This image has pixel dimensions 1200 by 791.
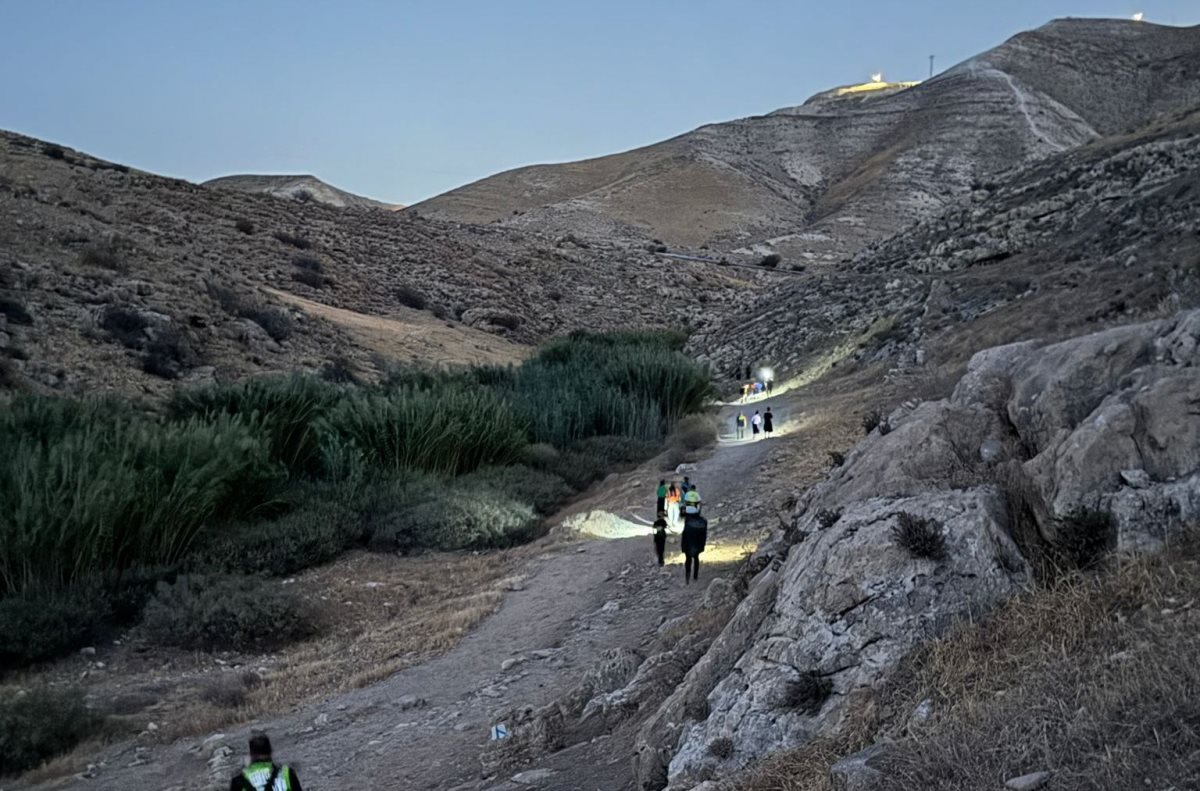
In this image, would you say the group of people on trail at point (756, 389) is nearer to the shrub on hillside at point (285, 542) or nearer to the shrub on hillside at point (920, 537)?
the shrub on hillside at point (285, 542)

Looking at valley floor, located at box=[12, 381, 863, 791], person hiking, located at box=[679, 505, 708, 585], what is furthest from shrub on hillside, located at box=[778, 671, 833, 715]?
person hiking, located at box=[679, 505, 708, 585]

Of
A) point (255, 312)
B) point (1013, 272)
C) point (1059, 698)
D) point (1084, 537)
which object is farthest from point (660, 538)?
point (255, 312)

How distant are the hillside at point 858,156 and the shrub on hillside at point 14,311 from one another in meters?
49.6

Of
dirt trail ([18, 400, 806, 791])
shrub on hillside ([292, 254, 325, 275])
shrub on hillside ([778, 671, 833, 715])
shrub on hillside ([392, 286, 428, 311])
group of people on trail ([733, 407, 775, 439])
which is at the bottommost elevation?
dirt trail ([18, 400, 806, 791])

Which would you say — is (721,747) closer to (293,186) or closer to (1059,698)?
(1059,698)

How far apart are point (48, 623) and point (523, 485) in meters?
7.52

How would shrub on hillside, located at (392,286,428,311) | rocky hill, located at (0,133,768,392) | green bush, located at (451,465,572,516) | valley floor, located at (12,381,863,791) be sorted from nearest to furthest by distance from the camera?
valley floor, located at (12,381,863,791) → green bush, located at (451,465,572,516) → rocky hill, located at (0,133,768,392) → shrub on hillside, located at (392,286,428,311)

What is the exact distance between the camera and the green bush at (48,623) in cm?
920

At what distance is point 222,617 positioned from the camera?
1001 cm

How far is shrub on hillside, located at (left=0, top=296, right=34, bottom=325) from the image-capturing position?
68.7 feet

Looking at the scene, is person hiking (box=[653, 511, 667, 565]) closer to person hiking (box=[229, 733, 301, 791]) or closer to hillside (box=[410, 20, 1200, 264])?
person hiking (box=[229, 733, 301, 791])

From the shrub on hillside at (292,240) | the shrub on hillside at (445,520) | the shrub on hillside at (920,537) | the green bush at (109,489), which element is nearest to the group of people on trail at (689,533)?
the shrub on hillside at (445,520)

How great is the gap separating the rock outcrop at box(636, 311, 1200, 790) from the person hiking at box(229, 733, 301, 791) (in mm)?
1739

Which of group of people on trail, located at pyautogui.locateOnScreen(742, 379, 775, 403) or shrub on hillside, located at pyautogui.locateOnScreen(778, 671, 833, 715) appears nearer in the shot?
shrub on hillside, located at pyautogui.locateOnScreen(778, 671, 833, 715)
